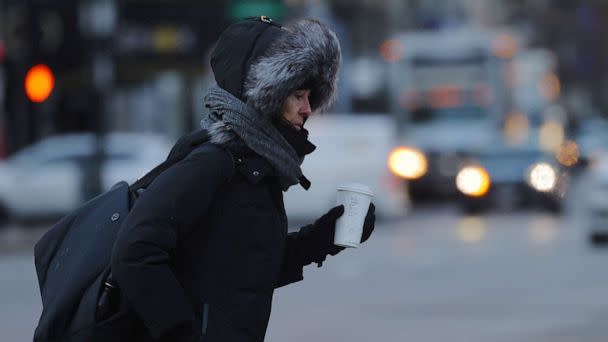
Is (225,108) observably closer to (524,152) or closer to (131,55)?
(524,152)

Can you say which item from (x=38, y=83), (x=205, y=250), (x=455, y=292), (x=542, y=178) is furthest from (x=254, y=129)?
(x=542, y=178)

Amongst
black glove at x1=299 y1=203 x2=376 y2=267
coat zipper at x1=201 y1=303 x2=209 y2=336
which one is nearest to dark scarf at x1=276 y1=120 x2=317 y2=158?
black glove at x1=299 y1=203 x2=376 y2=267

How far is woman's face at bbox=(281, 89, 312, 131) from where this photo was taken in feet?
13.2

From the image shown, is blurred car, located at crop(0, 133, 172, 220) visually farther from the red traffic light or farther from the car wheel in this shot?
the car wheel

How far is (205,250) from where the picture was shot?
12.6ft

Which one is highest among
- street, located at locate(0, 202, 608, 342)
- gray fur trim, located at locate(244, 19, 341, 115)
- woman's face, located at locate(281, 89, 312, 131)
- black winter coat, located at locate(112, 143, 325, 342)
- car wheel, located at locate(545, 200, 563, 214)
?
gray fur trim, located at locate(244, 19, 341, 115)

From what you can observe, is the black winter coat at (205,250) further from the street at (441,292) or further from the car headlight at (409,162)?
the car headlight at (409,162)

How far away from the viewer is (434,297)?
13680 mm

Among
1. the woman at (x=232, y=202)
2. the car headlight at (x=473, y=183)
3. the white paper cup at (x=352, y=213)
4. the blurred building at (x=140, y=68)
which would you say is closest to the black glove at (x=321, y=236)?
the white paper cup at (x=352, y=213)

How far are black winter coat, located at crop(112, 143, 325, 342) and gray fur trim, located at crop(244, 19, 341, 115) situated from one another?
162 millimetres

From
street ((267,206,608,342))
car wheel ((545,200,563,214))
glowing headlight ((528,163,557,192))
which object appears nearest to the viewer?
street ((267,206,608,342))

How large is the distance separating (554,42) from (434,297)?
83309 millimetres

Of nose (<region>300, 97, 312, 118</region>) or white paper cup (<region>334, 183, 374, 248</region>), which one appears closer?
nose (<region>300, 97, 312, 118</region>)

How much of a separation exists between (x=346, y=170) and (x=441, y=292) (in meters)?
11.2
